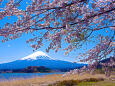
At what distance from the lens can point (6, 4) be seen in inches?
118

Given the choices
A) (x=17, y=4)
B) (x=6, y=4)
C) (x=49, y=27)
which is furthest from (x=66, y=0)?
(x=6, y=4)

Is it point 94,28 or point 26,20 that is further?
point 94,28

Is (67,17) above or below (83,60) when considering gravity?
above

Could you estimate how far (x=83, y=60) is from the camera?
364cm

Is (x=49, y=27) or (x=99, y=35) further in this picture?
(x=99, y=35)

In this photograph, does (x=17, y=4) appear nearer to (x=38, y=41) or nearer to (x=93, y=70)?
(x=38, y=41)

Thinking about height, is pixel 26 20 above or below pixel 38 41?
above

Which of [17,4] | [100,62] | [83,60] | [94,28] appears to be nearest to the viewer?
[17,4]

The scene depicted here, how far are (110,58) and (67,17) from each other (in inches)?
49.3

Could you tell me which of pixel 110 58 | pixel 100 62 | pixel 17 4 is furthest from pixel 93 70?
pixel 17 4

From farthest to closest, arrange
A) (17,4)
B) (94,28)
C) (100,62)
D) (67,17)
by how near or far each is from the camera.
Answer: (94,28) < (100,62) < (67,17) < (17,4)

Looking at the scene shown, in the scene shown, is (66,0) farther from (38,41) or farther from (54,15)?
(38,41)

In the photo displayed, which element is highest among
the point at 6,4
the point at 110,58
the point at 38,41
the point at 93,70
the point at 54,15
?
the point at 6,4

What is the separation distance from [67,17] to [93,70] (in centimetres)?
115
